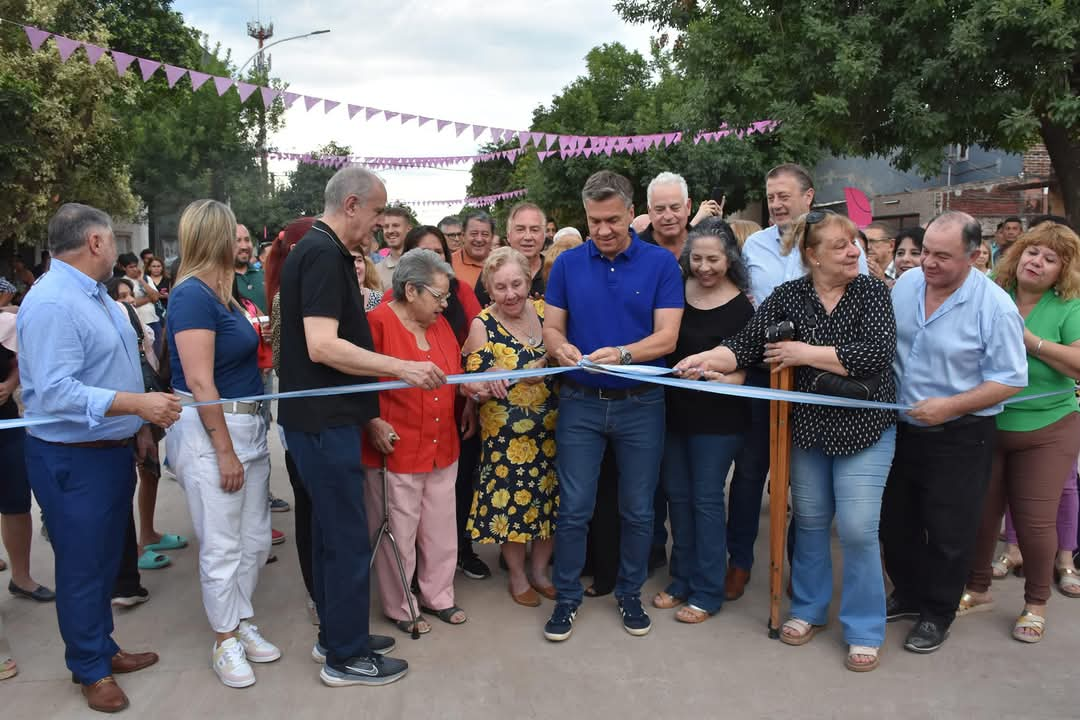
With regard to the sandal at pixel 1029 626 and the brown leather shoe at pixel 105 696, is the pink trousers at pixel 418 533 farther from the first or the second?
the sandal at pixel 1029 626

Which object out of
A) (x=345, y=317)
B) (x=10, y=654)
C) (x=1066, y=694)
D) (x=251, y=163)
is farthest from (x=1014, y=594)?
(x=251, y=163)

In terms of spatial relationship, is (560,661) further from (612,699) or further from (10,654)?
(10,654)

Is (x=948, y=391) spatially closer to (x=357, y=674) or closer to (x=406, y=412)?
(x=406, y=412)

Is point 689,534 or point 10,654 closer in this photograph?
point 10,654

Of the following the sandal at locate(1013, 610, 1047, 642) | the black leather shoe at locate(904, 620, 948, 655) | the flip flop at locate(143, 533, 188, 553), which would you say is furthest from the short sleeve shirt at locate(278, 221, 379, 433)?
the sandal at locate(1013, 610, 1047, 642)

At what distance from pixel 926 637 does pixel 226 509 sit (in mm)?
3144

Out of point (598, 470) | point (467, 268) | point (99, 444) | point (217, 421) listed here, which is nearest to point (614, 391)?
point (598, 470)

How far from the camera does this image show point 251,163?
2962 cm

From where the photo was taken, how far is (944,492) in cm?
363

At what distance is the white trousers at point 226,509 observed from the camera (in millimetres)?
3438

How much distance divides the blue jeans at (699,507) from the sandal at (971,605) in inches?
46.9

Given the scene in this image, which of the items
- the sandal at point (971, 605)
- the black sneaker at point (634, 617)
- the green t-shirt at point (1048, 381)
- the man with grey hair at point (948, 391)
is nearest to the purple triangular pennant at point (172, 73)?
the black sneaker at point (634, 617)

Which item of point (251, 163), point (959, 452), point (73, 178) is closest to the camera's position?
point (959, 452)

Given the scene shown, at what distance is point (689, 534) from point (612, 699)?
3.44ft
